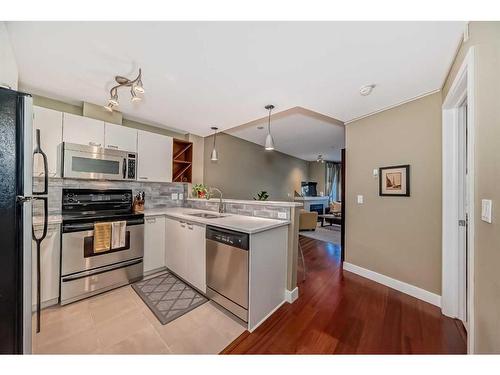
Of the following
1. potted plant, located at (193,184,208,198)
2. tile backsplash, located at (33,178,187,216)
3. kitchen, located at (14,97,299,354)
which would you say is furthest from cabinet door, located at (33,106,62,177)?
potted plant, located at (193,184,208,198)

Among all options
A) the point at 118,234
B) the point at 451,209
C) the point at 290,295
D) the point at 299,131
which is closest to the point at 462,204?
the point at 451,209

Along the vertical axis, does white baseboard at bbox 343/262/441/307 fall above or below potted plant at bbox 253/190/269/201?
below

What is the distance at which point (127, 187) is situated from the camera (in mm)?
2986

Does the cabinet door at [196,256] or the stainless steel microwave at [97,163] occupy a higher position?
the stainless steel microwave at [97,163]

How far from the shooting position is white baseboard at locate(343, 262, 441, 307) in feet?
6.77

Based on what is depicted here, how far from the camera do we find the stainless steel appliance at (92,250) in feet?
6.51

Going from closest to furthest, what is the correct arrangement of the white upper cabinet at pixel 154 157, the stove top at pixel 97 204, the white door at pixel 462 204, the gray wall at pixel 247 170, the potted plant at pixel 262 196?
the white door at pixel 462 204
the stove top at pixel 97 204
the white upper cabinet at pixel 154 157
the gray wall at pixel 247 170
the potted plant at pixel 262 196

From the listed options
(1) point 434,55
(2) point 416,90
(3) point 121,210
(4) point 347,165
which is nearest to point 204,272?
(3) point 121,210

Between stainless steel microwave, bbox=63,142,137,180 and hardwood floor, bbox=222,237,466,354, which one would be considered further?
stainless steel microwave, bbox=63,142,137,180

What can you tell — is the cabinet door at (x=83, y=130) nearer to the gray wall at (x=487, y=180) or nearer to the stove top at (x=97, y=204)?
the stove top at (x=97, y=204)

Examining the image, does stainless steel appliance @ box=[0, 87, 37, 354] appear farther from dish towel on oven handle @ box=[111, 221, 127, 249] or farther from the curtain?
the curtain

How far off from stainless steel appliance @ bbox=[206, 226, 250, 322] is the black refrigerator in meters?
1.24

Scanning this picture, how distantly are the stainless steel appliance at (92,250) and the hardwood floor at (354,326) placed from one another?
1.65 m

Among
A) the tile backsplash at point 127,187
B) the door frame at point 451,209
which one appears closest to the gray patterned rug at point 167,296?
the tile backsplash at point 127,187
